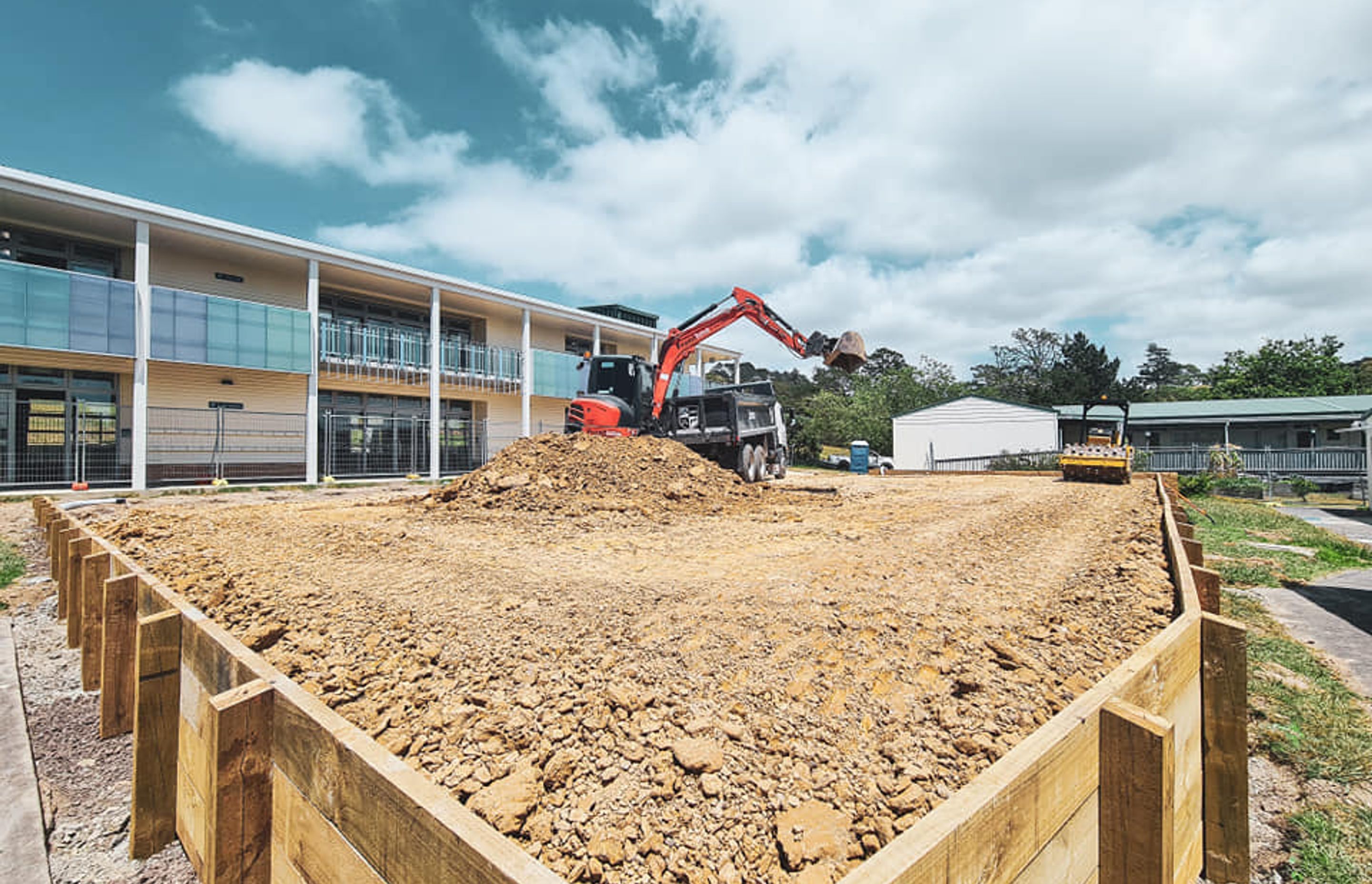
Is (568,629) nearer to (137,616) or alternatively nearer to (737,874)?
(737,874)

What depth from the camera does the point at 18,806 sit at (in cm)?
290

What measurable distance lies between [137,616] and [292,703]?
2426 millimetres

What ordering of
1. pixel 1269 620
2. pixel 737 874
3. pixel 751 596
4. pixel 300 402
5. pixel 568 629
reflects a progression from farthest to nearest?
pixel 300 402, pixel 1269 620, pixel 751 596, pixel 568 629, pixel 737 874

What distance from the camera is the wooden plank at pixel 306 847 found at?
1643 mm

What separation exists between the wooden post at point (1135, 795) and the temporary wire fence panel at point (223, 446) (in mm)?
20826

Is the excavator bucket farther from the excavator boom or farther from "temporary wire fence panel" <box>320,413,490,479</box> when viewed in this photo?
"temporary wire fence panel" <box>320,413,490,479</box>

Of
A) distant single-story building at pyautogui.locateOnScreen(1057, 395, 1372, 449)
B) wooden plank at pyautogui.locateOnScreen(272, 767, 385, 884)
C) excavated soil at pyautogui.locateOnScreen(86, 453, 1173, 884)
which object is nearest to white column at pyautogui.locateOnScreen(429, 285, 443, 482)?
excavated soil at pyautogui.locateOnScreen(86, 453, 1173, 884)

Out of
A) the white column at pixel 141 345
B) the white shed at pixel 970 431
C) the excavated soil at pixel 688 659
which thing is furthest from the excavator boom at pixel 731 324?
the white shed at pixel 970 431

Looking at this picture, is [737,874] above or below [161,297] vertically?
below

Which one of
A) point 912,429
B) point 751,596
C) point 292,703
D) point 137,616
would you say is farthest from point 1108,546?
point 912,429

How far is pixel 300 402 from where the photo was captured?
19.9 m

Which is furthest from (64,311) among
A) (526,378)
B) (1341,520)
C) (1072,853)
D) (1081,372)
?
(1081,372)

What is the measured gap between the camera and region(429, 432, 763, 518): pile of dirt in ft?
28.2

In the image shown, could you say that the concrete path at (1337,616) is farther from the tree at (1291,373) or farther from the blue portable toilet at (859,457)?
the tree at (1291,373)
